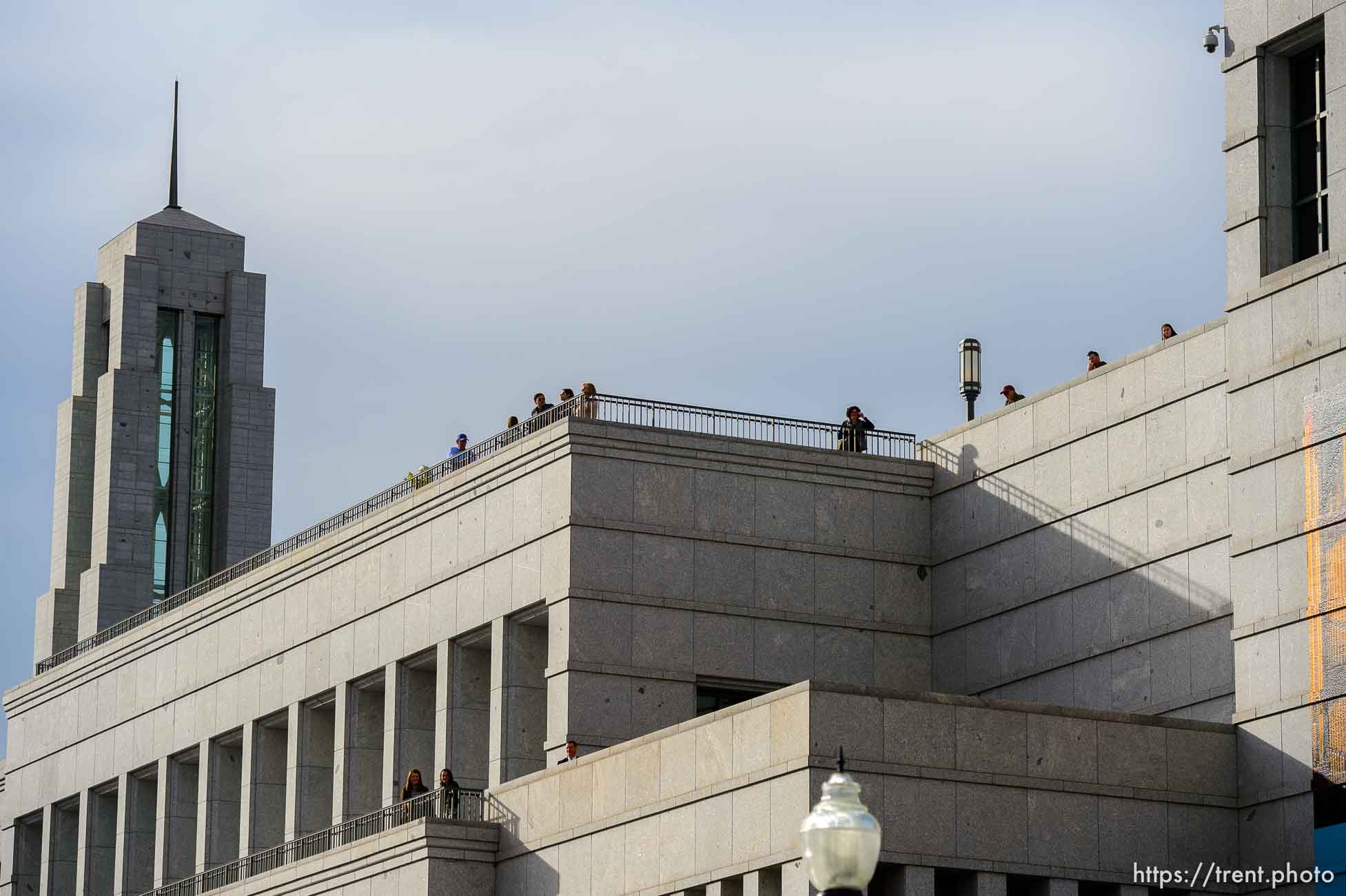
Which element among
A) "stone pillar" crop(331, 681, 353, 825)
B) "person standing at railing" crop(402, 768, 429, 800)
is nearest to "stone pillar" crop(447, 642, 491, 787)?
"person standing at railing" crop(402, 768, 429, 800)

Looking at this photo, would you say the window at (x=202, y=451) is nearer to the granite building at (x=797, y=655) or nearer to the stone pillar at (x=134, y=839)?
the granite building at (x=797, y=655)

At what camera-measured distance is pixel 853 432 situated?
209ft

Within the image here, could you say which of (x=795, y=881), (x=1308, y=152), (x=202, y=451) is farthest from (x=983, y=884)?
(x=202, y=451)

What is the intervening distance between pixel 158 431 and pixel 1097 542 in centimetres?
4735

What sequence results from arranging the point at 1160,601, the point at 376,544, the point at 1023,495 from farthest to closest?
the point at 376,544 < the point at 1023,495 < the point at 1160,601

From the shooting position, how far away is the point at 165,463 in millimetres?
98375

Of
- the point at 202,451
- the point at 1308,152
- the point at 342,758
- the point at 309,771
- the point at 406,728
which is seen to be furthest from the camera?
the point at 202,451

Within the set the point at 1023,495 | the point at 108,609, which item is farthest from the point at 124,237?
the point at 1023,495

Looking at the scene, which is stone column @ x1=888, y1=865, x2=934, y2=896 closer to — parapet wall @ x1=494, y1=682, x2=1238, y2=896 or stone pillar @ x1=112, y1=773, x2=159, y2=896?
parapet wall @ x1=494, y1=682, x2=1238, y2=896

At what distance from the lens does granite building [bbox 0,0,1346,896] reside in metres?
48.9

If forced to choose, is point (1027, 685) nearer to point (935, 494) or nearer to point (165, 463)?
point (935, 494)

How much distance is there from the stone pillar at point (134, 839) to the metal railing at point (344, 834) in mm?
4584

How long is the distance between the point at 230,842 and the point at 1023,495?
79.3 feet

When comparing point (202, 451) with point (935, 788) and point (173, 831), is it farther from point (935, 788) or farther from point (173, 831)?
point (935, 788)
